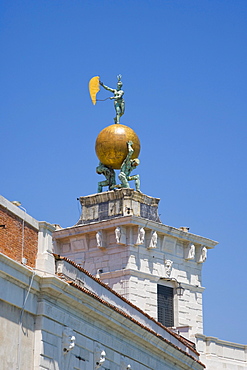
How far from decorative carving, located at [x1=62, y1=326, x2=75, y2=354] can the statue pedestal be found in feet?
65.7

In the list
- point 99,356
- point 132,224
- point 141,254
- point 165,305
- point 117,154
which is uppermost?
point 117,154

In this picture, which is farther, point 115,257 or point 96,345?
point 115,257

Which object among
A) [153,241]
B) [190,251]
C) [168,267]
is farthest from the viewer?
[190,251]

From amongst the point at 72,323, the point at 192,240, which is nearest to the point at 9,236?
the point at 72,323

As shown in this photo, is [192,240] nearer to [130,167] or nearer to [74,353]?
[130,167]

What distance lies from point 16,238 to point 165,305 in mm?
22601

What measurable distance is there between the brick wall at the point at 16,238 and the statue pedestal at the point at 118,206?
20.1 m

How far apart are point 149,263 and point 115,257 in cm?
170

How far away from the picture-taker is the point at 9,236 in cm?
2898

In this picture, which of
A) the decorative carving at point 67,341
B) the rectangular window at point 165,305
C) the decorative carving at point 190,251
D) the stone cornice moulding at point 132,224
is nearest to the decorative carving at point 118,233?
the stone cornice moulding at point 132,224

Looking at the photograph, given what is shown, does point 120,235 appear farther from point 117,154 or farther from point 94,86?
point 94,86

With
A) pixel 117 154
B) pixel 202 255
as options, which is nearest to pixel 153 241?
pixel 202 255

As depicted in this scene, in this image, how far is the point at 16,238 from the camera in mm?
29359

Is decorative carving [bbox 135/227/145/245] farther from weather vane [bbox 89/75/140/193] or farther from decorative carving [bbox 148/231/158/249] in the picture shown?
weather vane [bbox 89/75/140/193]
